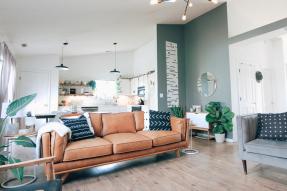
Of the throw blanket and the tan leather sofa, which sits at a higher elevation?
the throw blanket

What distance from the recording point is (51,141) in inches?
94.5

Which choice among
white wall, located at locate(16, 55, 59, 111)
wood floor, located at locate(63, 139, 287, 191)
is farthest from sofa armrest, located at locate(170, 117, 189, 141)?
white wall, located at locate(16, 55, 59, 111)

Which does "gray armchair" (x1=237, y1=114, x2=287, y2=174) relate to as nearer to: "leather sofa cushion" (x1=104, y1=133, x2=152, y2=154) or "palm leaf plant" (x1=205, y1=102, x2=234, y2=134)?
"leather sofa cushion" (x1=104, y1=133, x2=152, y2=154)

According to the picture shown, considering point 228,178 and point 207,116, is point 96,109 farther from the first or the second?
point 228,178

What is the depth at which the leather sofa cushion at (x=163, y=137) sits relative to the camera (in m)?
3.16

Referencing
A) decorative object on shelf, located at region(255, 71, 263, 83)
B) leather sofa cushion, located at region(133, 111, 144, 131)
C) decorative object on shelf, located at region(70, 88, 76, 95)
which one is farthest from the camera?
decorative object on shelf, located at region(70, 88, 76, 95)

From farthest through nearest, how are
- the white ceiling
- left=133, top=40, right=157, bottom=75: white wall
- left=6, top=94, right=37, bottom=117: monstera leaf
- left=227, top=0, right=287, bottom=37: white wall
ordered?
left=133, top=40, right=157, bottom=75: white wall, left=227, top=0, right=287, bottom=37: white wall, the white ceiling, left=6, top=94, right=37, bottom=117: monstera leaf

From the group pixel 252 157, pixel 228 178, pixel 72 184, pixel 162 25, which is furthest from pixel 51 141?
pixel 162 25

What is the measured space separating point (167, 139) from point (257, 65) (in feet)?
14.4

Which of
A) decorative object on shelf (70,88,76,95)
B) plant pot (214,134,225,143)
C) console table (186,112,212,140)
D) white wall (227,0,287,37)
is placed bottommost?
plant pot (214,134,225,143)

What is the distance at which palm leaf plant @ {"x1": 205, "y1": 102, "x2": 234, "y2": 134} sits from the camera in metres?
4.65

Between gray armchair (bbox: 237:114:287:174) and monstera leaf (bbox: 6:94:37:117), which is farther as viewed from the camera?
gray armchair (bbox: 237:114:287:174)

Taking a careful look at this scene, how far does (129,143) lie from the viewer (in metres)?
2.86

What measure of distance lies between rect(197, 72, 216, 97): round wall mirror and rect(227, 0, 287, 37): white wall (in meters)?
1.22
